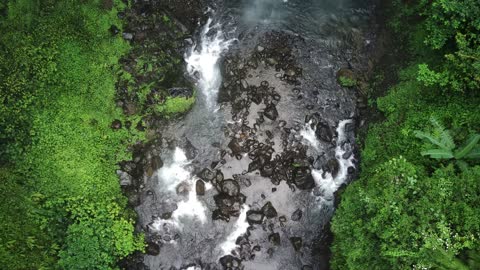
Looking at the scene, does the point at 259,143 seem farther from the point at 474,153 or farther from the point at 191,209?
the point at 474,153

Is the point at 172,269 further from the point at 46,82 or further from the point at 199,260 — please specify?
the point at 46,82

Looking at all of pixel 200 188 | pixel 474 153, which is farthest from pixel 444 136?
pixel 200 188

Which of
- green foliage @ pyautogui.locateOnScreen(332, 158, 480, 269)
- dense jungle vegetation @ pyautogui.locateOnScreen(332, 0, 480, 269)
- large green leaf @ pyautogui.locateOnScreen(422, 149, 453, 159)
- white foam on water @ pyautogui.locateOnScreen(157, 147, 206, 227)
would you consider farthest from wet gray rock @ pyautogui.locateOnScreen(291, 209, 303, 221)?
large green leaf @ pyautogui.locateOnScreen(422, 149, 453, 159)

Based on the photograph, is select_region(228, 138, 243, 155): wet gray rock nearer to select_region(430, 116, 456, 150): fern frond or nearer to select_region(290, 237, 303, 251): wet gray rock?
select_region(290, 237, 303, 251): wet gray rock

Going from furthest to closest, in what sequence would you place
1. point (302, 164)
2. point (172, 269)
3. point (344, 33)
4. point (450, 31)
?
point (344, 33) < point (302, 164) < point (172, 269) < point (450, 31)

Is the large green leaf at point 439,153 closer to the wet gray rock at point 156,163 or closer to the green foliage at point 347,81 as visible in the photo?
the green foliage at point 347,81

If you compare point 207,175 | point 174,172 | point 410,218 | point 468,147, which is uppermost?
point 174,172

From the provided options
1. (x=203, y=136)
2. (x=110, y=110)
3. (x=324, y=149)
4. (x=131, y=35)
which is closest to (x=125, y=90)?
(x=110, y=110)
